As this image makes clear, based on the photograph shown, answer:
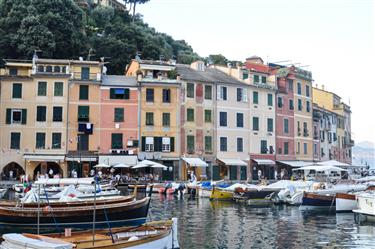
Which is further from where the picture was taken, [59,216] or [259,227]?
[259,227]

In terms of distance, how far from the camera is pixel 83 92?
4772 centimetres

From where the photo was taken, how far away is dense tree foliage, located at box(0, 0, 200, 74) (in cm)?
5972

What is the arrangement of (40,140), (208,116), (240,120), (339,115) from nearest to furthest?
1. (40,140)
2. (208,116)
3. (240,120)
4. (339,115)

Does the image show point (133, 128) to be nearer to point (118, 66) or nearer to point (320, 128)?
point (118, 66)

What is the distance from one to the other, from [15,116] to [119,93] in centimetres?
997

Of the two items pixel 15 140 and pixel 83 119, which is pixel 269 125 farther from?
pixel 15 140

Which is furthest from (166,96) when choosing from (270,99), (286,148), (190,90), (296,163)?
(296,163)

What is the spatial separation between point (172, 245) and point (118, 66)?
174ft

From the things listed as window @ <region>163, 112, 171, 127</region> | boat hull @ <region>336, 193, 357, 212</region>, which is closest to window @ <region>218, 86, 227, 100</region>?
window @ <region>163, 112, 171, 127</region>

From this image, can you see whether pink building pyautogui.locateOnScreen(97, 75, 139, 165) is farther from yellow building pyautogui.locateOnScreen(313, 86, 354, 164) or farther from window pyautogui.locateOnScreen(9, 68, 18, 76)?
yellow building pyautogui.locateOnScreen(313, 86, 354, 164)

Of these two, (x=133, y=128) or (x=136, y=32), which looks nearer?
(x=133, y=128)

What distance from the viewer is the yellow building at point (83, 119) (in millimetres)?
46688

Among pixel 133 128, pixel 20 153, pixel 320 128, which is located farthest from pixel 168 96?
pixel 320 128

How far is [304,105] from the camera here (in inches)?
2421
